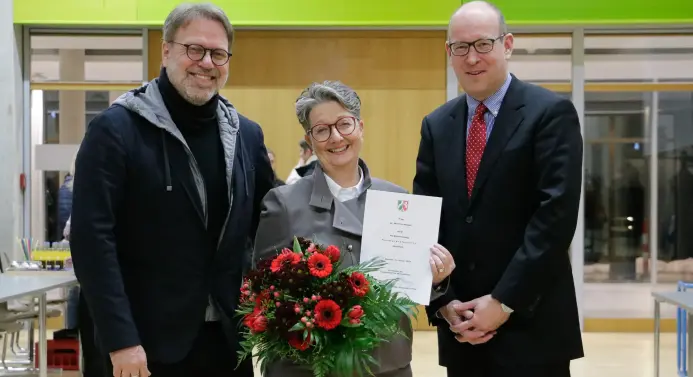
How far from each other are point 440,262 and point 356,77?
613 centimetres

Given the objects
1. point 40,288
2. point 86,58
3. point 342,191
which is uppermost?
point 86,58

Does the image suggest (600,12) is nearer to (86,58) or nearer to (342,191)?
(86,58)

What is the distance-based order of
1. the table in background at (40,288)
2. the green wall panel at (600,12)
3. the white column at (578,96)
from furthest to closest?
the white column at (578,96)
the green wall panel at (600,12)
the table in background at (40,288)

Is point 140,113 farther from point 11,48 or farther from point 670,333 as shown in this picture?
point 670,333

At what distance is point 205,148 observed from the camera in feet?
7.86

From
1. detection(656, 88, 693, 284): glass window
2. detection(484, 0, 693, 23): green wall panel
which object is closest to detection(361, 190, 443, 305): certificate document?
detection(484, 0, 693, 23): green wall panel

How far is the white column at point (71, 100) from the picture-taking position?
27.1ft

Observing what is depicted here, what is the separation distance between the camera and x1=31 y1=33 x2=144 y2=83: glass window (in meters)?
8.25

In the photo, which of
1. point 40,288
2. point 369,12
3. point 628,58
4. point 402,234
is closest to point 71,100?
point 369,12

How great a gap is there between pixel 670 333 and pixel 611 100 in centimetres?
262

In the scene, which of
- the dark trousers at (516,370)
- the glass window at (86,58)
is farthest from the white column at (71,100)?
the dark trousers at (516,370)

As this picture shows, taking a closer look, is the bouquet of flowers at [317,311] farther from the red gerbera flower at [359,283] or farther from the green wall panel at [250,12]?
the green wall panel at [250,12]

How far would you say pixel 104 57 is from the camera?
8.28 metres

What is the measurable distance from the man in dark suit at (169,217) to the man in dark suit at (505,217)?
689mm
